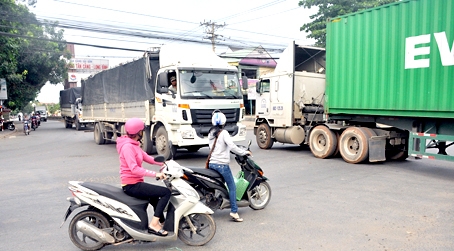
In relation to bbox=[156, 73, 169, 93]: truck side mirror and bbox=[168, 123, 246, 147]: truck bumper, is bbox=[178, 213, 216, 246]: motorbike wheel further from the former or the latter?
bbox=[156, 73, 169, 93]: truck side mirror

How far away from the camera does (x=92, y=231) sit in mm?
3869

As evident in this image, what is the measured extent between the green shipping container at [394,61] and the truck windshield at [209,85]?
2.69 m

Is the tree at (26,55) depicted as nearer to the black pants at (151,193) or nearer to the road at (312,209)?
the road at (312,209)

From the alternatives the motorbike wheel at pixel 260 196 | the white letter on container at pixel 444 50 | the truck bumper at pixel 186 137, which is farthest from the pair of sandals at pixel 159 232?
the white letter on container at pixel 444 50

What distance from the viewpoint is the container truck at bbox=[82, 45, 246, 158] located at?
31.9 ft

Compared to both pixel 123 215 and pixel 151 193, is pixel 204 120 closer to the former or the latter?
pixel 151 193

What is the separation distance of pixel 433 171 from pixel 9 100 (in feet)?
94.2

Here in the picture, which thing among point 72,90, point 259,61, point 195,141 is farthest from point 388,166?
point 72,90

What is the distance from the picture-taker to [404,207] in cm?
561

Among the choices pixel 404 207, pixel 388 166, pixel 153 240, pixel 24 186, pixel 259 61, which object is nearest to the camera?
pixel 153 240

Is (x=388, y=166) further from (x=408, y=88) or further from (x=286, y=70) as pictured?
(x=286, y=70)

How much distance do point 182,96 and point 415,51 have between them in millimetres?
5525

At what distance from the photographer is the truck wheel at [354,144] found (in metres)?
9.40

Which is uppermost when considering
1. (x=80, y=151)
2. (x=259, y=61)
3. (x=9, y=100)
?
(x=259, y=61)
